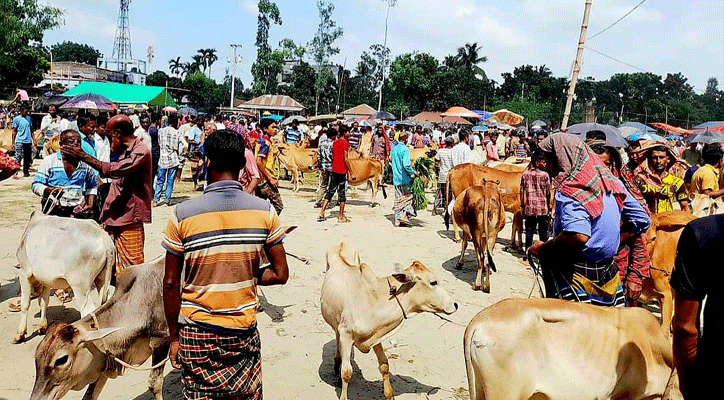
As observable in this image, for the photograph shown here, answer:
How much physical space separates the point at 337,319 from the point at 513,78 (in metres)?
65.8

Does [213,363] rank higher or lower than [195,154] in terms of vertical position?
lower

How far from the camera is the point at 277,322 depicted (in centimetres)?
613

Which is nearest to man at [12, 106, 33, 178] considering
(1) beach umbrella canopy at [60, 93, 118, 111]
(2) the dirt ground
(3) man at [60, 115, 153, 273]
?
(1) beach umbrella canopy at [60, 93, 118, 111]

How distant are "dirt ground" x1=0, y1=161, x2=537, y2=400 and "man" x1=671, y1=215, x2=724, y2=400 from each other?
8.47ft

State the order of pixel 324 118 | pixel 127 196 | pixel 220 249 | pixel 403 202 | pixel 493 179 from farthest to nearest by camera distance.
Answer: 1. pixel 324 118
2. pixel 403 202
3. pixel 493 179
4. pixel 127 196
5. pixel 220 249

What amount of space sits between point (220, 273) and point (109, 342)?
1280 millimetres

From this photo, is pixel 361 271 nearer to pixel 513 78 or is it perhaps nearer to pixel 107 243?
pixel 107 243

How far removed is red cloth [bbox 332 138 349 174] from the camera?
11.0 meters

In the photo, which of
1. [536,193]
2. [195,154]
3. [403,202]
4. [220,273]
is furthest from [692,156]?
[220,273]

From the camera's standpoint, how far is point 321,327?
6047 mm

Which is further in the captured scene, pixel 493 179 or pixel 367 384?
pixel 493 179

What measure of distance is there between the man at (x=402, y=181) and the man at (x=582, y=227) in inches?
283

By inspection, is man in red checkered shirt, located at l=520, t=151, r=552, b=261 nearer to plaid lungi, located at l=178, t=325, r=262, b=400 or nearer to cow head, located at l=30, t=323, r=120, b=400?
plaid lungi, located at l=178, t=325, r=262, b=400

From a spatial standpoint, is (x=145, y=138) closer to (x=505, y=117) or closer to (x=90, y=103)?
(x=90, y=103)
